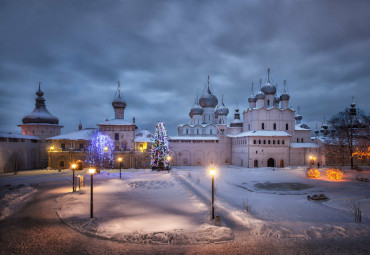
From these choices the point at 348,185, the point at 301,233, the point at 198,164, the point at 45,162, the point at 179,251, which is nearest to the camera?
the point at 179,251

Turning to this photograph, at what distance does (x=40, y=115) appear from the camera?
42.9m

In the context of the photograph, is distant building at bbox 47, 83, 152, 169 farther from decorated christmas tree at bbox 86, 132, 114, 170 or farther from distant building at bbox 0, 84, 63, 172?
distant building at bbox 0, 84, 63, 172

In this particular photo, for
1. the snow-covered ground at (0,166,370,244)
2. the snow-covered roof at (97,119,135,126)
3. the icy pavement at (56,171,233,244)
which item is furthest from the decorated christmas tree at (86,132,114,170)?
the icy pavement at (56,171,233,244)

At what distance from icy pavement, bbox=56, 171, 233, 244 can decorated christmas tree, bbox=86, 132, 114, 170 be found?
65.0 feet

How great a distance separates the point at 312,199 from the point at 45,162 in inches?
1789

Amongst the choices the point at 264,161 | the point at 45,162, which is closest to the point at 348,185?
the point at 264,161

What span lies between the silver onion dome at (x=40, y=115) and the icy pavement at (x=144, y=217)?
1332 inches

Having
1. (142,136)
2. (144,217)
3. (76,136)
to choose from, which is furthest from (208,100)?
(144,217)

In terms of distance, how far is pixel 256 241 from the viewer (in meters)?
8.42

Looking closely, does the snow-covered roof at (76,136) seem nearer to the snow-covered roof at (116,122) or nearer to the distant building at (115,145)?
the distant building at (115,145)

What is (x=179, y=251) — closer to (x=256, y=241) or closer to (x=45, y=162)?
(x=256, y=241)

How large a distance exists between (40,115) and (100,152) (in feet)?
60.3

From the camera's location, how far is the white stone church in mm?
38469

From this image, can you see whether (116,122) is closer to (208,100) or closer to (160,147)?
(160,147)
